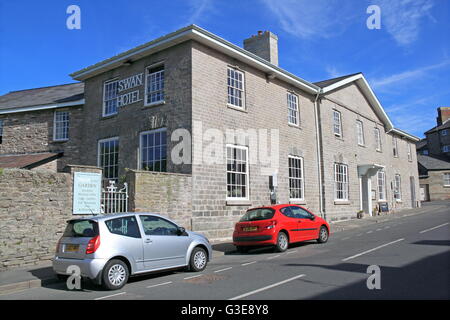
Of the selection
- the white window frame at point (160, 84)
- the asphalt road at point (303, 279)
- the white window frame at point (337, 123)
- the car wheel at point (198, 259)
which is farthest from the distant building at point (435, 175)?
the car wheel at point (198, 259)

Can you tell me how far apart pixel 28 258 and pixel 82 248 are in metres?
3.35

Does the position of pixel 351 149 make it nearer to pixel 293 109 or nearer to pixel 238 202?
pixel 293 109

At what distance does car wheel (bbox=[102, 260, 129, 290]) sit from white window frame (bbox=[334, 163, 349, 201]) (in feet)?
56.2

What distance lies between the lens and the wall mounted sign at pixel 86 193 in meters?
11.0

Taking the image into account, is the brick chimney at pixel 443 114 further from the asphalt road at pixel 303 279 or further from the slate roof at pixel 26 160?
the slate roof at pixel 26 160

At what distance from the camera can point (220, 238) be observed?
14.9 m

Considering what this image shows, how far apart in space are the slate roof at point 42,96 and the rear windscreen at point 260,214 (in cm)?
1236

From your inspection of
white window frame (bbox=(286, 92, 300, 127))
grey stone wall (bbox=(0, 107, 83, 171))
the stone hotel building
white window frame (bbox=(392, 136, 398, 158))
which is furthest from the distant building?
grey stone wall (bbox=(0, 107, 83, 171))

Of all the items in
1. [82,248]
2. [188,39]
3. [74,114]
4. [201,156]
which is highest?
[188,39]

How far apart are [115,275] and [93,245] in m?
0.74

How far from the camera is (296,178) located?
776 inches

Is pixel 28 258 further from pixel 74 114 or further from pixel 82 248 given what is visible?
pixel 74 114

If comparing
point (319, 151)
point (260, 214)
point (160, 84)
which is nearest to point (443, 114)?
point (319, 151)
